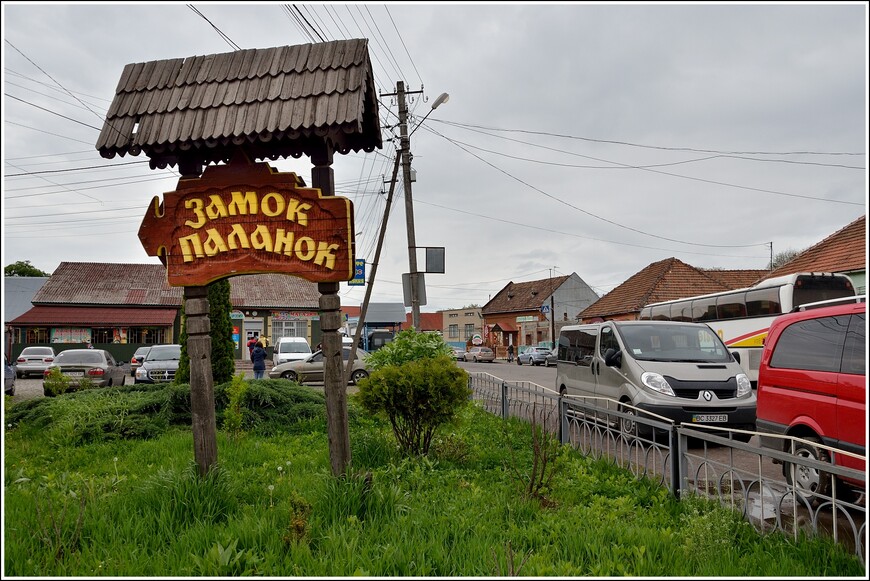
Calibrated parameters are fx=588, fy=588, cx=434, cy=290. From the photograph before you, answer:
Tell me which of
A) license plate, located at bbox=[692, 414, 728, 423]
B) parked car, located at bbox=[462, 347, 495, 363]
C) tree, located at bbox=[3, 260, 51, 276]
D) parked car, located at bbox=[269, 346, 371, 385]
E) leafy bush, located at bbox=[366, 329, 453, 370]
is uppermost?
tree, located at bbox=[3, 260, 51, 276]

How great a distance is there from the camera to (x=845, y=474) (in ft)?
12.0

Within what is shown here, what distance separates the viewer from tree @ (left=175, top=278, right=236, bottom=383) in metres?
11.4

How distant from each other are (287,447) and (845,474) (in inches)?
246

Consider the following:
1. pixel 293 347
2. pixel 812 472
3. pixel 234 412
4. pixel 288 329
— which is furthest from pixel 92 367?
pixel 288 329

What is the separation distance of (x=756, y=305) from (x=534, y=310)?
41266 millimetres

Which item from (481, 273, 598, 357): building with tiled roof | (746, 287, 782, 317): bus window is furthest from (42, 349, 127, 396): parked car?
(481, 273, 598, 357): building with tiled roof

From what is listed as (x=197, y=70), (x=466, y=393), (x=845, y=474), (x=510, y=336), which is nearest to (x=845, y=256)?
(x=466, y=393)

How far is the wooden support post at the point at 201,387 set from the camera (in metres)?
5.41

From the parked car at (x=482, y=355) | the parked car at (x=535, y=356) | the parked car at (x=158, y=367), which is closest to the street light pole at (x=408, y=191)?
the parked car at (x=158, y=367)

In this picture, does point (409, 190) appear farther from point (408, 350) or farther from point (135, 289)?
point (135, 289)

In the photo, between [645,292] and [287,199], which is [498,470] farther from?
[645,292]

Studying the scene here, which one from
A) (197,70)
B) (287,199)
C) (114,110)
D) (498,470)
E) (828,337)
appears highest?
(197,70)

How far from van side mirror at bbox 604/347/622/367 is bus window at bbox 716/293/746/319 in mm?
10739

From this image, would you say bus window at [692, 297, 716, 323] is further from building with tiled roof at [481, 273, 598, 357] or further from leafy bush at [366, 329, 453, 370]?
building with tiled roof at [481, 273, 598, 357]
